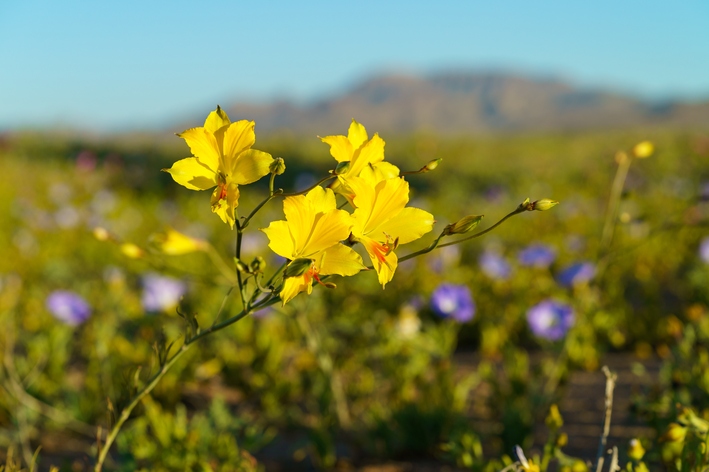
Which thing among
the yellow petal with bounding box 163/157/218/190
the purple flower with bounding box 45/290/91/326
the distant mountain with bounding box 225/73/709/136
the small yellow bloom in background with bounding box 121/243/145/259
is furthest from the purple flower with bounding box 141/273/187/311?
the distant mountain with bounding box 225/73/709/136

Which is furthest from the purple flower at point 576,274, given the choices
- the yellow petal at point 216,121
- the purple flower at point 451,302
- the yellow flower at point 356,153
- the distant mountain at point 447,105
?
the distant mountain at point 447,105

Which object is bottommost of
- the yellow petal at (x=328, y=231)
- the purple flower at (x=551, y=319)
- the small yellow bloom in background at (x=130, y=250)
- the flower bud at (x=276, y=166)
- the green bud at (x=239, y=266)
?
the purple flower at (x=551, y=319)

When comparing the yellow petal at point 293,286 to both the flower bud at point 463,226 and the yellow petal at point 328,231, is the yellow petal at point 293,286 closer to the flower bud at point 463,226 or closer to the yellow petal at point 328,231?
the yellow petal at point 328,231

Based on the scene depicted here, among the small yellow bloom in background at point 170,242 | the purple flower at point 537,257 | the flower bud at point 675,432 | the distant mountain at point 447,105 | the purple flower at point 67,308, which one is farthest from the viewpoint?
the distant mountain at point 447,105

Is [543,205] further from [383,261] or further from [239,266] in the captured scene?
[239,266]

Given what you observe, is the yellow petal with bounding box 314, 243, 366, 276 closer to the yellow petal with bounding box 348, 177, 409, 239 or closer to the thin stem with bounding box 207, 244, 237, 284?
the yellow petal with bounding box 348, 177, 409, 239
